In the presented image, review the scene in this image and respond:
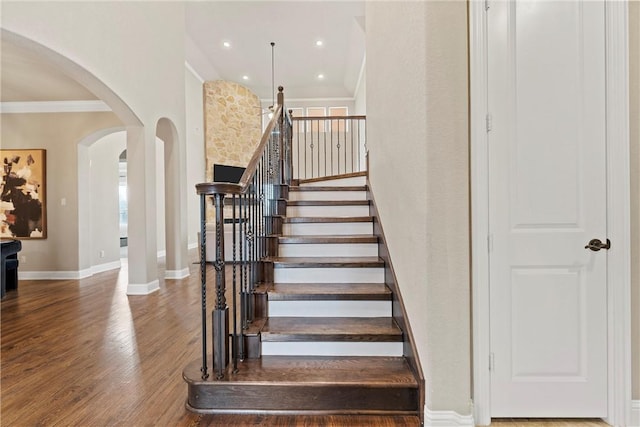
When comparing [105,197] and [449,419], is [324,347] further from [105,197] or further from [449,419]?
[105,197]

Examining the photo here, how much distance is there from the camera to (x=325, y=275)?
8.80 ft

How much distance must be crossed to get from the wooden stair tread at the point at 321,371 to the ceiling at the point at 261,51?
4.12m

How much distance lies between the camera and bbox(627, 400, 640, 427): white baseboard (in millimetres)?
1667

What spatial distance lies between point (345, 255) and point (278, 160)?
1476 mm

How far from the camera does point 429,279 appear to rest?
1620mm

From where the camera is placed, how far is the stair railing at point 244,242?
1.86 meters

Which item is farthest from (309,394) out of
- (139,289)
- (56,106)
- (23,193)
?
(23,193)

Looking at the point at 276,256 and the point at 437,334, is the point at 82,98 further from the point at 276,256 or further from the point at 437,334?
the point at 437,334

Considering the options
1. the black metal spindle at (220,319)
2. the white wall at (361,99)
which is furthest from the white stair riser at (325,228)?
the white wall at (361,99)

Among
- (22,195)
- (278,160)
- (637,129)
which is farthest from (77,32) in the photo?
(637,129)

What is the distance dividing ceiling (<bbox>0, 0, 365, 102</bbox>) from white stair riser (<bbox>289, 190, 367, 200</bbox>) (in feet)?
10.7

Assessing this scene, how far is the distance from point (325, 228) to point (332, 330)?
1.35 meters

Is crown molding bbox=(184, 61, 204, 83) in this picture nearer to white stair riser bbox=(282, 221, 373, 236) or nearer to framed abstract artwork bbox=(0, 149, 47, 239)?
framed abstract artwork bbox=(0, 149, 47, 239)

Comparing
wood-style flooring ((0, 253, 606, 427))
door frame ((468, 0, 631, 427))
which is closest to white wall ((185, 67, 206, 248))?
wood-style flooring ((0, 253, 606, 427))
